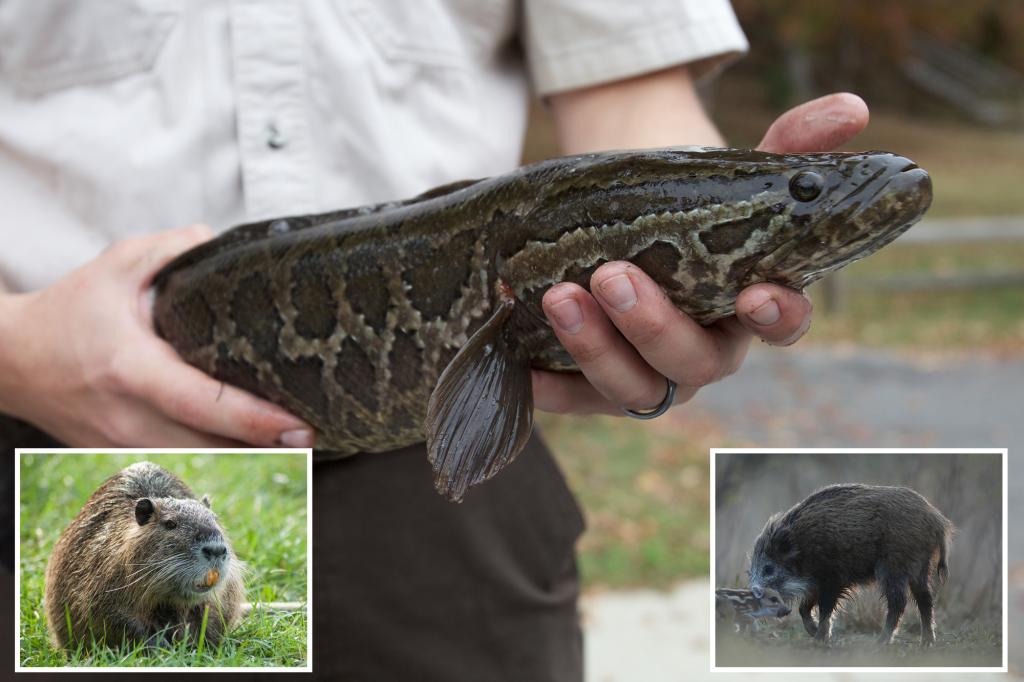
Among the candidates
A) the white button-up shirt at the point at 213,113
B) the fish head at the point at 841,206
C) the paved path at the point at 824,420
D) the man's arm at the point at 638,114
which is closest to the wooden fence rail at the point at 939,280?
the paved path at the point at 824,420

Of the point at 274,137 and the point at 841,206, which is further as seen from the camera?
the point at 274,137

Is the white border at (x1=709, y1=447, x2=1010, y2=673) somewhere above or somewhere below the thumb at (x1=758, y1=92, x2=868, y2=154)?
below

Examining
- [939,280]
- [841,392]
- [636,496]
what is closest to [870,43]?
[939,280]

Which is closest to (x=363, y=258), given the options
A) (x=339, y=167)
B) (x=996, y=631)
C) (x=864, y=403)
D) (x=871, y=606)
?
(x=339, y=167)

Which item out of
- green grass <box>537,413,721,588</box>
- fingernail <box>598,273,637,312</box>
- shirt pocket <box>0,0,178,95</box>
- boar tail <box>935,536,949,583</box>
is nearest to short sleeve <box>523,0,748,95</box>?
shirt pocket <box>0,0,178,95</box>

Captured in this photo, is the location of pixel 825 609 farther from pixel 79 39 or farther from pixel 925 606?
pixel 79 39

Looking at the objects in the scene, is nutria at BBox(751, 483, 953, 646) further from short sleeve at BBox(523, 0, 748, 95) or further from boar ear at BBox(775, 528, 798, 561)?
short sleeve at BBox(523, 0, 748, 95)

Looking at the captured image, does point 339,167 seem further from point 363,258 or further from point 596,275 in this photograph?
point 596,275
